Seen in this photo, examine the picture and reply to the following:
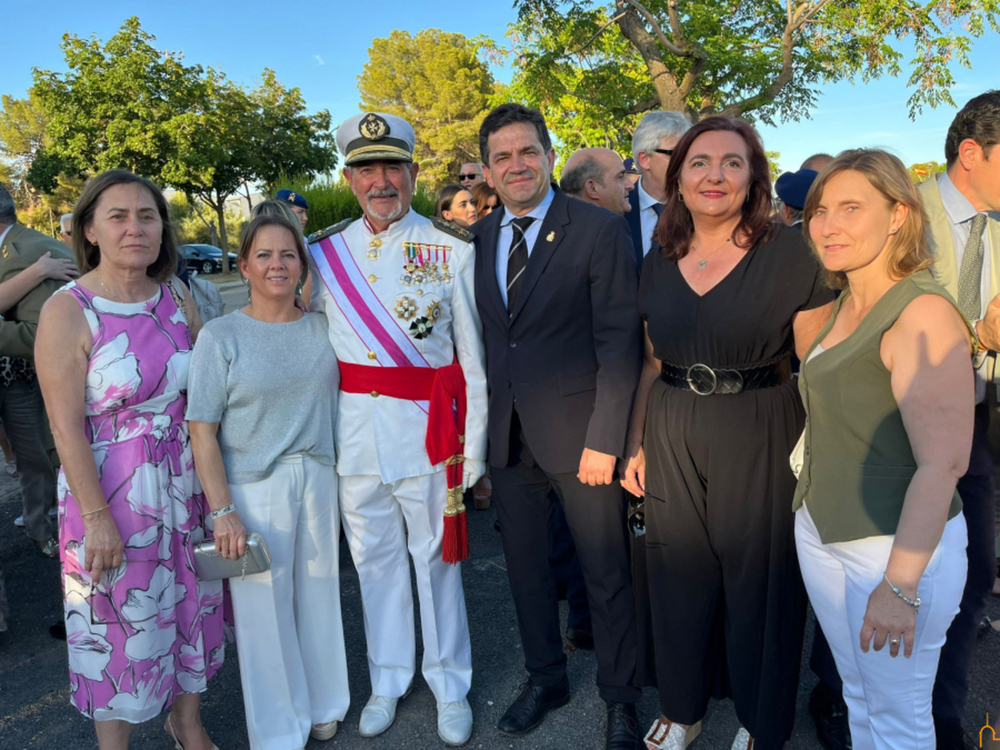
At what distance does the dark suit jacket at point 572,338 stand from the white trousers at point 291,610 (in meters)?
0.79

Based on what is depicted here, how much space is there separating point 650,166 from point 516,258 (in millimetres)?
1533

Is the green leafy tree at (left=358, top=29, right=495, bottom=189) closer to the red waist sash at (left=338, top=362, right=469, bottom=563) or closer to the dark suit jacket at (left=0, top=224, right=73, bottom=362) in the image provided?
the dark suit jacket at (left=0, top=224, right=73, bottom=362)

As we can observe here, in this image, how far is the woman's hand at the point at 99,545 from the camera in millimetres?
2084

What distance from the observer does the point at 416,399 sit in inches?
Answer: 98.1

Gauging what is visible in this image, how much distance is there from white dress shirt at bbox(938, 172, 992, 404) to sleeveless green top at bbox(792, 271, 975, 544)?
0.69 m

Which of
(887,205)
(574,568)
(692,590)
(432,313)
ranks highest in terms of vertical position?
(887,205)

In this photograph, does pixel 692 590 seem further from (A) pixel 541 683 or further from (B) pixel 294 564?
(B) pixel 294 564

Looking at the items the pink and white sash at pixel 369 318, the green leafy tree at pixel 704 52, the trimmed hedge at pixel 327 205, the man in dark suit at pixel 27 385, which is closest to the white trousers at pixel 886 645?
the pink and white sash at pixel 369 318

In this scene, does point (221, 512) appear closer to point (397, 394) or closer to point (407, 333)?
point (397, 394)

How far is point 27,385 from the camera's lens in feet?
12.9

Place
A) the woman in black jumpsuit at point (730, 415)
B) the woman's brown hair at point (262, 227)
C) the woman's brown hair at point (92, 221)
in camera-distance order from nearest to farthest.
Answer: the woman in black jumpsuit at point (730, 415) < the woman's brown hair at point (92, 221) < the woman's brown hair at point (262, 227)

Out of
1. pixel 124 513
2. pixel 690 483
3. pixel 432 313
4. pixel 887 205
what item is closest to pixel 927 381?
pixel 887 205

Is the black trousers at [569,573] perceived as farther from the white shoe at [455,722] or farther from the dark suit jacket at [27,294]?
the dark suit jacket at [27,294]

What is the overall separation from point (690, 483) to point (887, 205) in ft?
3.18
